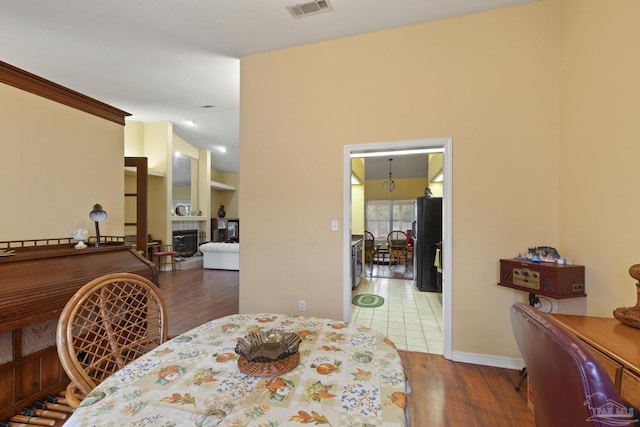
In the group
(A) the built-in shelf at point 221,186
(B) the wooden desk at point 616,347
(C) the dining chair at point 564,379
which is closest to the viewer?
(C) the dining chair at point 564,379

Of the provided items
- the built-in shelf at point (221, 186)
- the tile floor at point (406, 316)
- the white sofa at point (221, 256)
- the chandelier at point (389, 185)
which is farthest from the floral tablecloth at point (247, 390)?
the built-in shelf at point (221, 186)

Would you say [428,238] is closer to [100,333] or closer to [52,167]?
[100,333]

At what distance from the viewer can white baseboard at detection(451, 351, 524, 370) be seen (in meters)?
2.25

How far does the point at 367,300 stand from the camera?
4164 millimetres

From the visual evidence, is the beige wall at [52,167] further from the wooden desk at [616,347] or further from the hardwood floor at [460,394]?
the wooden desk at [616,347]

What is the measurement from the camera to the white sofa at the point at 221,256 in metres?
6.10

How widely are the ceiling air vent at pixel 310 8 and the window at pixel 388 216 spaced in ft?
23.0

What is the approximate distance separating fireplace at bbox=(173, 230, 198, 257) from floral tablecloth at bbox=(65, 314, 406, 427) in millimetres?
6353

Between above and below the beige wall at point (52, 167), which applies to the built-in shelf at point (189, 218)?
below

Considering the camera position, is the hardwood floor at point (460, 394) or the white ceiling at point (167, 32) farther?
the white ceiling at point (167, 32)

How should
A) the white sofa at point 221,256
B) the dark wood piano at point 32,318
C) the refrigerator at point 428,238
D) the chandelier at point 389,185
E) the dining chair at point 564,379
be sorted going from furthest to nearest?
the chandelier at point 389,185, the white sofa at point 221,256, the refrigerator at point 428,238, the dark wood piano at point 32,318, the dining chair at point 564,379

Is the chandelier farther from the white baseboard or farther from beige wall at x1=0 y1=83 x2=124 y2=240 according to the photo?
beige wall at x1=0 y1=83 x2=124 y2=240

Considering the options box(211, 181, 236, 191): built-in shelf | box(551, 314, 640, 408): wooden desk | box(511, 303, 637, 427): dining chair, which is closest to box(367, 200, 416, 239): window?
box(211, 181, 236, 191): built-in shelf

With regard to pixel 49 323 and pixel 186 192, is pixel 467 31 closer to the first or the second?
pixel 49 323
